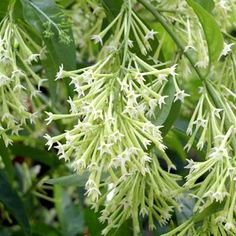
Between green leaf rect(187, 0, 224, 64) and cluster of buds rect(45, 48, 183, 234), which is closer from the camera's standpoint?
cluster of buds rect(45, 48, 183, 234)

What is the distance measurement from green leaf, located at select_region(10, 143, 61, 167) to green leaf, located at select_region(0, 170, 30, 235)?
0.18m

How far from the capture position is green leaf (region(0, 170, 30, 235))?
4.56 ft

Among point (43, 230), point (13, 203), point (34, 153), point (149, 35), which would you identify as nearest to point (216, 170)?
point (149, 35)

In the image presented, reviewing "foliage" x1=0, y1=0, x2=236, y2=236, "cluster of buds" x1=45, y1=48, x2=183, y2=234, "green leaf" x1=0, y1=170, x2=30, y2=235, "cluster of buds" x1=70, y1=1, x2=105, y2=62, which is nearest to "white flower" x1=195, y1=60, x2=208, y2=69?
"foliage" x1=0, y1=0, x2=236, y2=236

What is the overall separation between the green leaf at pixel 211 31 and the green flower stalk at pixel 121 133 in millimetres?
89

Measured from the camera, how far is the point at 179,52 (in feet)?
3.82

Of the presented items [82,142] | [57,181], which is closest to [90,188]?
[82,142]

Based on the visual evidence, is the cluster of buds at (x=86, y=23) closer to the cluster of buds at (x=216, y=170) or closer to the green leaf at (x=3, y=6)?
the green leaf at (x=3, y=6)

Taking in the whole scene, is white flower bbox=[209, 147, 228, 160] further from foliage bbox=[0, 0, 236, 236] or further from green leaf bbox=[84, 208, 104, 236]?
green leaf bbox=[84, 208, 104, 236]

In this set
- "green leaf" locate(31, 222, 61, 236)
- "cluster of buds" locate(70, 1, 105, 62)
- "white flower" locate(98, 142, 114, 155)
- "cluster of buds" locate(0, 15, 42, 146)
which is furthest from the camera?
"green leaf" locate(31, 222, 61, 236)

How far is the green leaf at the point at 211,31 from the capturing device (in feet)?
3.29

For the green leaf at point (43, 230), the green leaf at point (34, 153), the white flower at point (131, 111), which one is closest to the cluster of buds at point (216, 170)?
the white flower at point (131, 111)

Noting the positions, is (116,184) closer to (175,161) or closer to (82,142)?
(82,142)

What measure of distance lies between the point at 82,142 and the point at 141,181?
144mm
